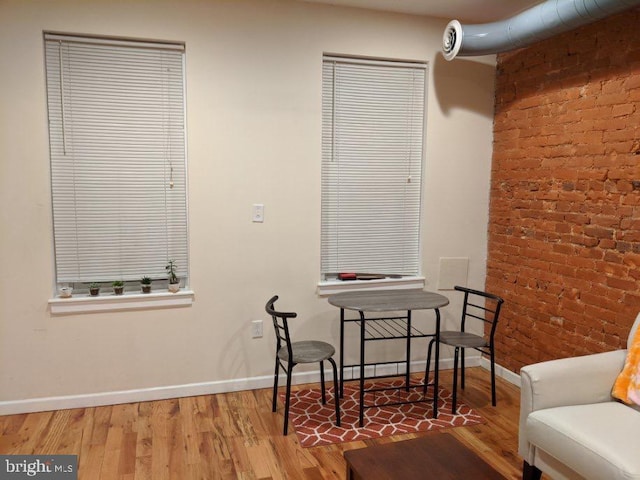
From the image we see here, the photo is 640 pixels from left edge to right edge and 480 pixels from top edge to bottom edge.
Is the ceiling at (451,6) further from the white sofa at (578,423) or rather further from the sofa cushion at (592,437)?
the sofa cushion at (592,437)

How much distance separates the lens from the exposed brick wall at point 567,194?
2.63 meters

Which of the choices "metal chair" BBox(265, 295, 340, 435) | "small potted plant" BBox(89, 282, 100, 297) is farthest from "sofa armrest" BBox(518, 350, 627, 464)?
"small potted plant" BBox(89, 282, 100, 297)

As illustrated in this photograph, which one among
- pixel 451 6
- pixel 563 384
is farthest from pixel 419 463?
pixel 451 6

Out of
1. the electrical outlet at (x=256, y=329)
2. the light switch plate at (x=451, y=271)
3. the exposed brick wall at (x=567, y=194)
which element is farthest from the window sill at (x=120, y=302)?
the exposed brick wall at (x=567, y=194)

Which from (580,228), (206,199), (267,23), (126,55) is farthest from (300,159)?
(580,228)

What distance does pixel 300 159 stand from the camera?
130 inches

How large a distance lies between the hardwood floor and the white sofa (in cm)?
39

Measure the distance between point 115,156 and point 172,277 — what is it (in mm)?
860

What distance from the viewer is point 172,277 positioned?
3182 millimetres

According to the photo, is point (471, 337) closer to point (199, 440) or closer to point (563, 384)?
point (563, 384)

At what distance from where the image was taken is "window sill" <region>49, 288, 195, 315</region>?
298 centimetres

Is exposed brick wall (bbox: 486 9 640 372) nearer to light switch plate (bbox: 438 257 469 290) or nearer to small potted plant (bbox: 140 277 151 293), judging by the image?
light switch plate (bbox: 438 257 469 290)

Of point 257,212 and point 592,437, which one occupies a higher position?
point 257,212

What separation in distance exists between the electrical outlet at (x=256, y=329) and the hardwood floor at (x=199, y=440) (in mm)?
411
